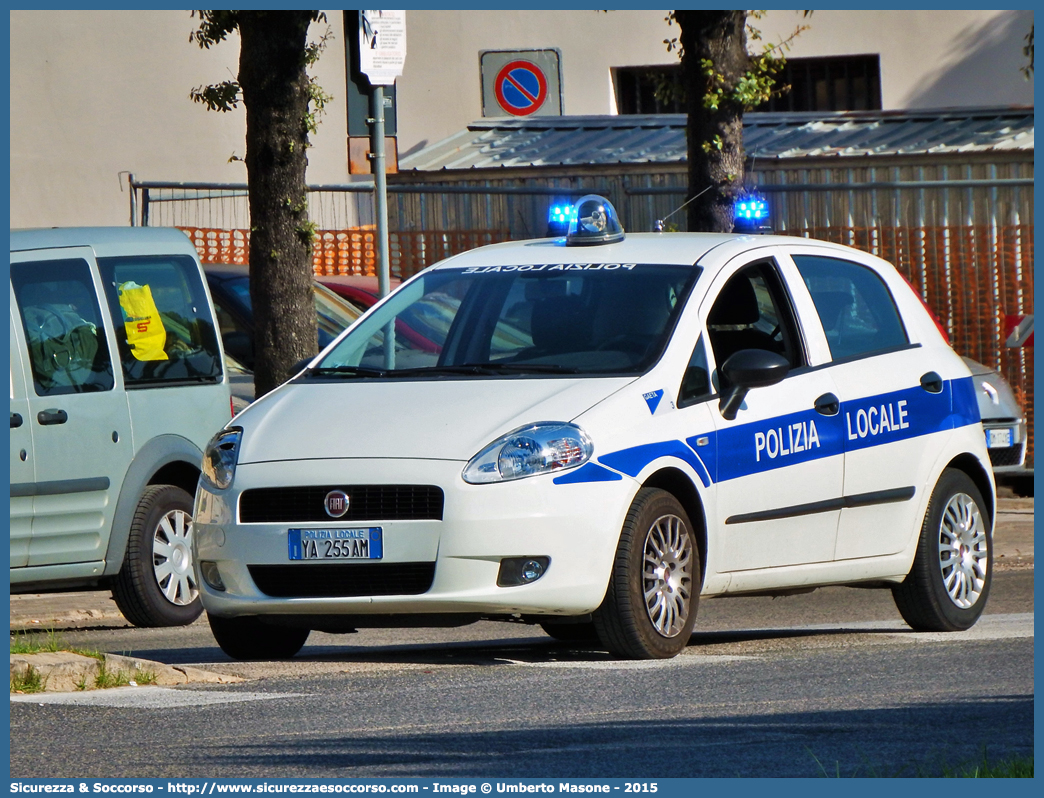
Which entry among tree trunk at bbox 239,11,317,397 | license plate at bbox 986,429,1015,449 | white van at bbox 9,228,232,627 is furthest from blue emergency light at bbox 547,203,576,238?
license plate at bbox 986,429,1015,449

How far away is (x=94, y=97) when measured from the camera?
2630 centimetres

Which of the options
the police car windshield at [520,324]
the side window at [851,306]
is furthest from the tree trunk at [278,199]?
the side window at [851,306]

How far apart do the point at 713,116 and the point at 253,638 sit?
739cm

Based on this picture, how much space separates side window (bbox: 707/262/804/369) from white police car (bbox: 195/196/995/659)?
1cm

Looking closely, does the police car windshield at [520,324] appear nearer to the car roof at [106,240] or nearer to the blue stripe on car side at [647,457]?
the blue stripe on car side at [647,457]

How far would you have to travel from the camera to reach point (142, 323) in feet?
34.8

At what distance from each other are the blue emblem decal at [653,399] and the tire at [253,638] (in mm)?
1749

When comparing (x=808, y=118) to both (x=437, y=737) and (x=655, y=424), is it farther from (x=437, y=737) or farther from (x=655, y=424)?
(x=437, y=737)

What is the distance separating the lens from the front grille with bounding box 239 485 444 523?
24.3ft

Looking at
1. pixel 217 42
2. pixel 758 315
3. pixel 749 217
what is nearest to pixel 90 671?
pixel 758 315

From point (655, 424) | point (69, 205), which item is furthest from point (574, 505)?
point (69, 205)

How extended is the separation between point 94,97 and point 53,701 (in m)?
20.3

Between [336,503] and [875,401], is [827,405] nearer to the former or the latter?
[875,401]

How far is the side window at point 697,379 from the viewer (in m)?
8.07
